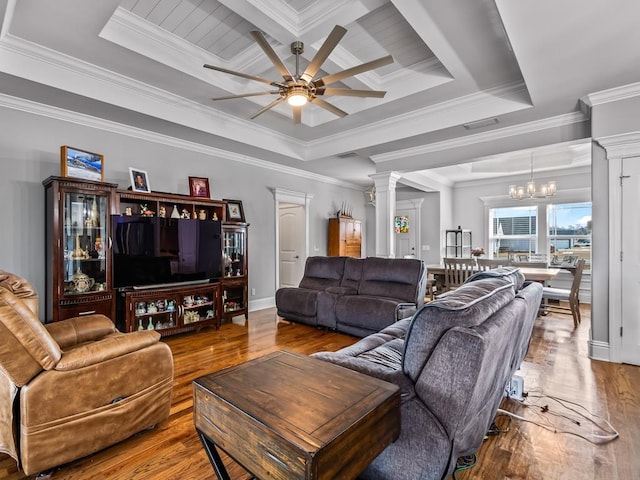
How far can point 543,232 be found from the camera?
709 cm

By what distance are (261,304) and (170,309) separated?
192 centimetres

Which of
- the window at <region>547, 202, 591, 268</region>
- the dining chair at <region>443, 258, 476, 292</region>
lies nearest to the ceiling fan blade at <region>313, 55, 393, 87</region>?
the dining chair at <region>443, 258, 476, 292</region>

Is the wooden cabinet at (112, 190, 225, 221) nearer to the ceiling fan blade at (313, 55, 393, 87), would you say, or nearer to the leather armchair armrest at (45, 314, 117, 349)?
the leather armchair armrest at (45, 314, 117, 349)

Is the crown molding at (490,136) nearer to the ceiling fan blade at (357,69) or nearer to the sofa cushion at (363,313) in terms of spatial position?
the sofa cushion at (363,313)

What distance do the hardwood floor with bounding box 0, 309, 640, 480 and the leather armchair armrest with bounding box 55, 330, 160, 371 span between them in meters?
0.56

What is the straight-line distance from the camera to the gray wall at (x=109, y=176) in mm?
3314

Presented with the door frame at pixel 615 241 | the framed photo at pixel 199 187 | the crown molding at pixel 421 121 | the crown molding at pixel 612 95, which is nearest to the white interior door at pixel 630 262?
the door frame at pixel 615 241

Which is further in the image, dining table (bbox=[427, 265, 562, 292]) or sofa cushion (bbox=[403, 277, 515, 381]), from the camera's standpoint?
dining table (bbox=[427, 265, 562, 292])

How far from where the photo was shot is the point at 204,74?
334cm

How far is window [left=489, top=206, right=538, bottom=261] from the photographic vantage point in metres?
7.29

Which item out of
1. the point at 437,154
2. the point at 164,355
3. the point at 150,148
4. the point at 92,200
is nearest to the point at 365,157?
the point at 437,154

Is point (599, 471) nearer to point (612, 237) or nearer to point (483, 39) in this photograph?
point (612, 237)

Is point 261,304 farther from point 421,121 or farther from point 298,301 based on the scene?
point 421,121

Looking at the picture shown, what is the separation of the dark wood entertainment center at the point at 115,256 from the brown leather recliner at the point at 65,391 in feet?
5.84
